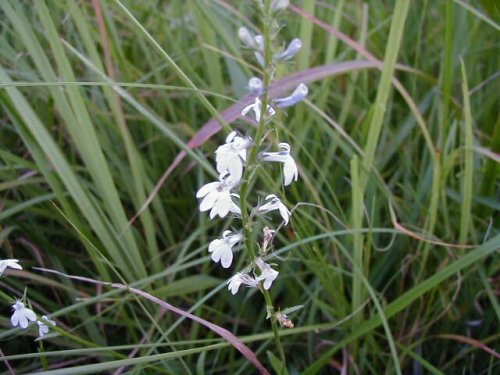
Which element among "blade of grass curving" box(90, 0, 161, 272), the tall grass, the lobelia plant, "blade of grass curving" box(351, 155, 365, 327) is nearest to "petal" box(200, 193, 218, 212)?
the lobelia plant

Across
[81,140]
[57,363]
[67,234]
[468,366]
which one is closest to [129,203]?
[67,234]

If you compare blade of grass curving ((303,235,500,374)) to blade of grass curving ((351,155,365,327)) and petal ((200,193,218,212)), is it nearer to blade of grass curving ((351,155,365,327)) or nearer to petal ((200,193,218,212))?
blade of grass curving ((351,155,365,327))

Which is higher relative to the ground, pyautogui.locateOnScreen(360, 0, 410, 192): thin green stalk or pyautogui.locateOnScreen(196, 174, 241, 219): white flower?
pyautogui.locateOnScreen(196, 174, 241, 219): white flower

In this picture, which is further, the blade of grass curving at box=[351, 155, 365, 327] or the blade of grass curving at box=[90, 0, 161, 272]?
the blade of grass curving at box=[90, 0, 161, 272]

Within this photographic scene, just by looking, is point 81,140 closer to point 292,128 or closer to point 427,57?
point 292,128

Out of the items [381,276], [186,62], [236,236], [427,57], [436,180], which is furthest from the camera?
[427,57]

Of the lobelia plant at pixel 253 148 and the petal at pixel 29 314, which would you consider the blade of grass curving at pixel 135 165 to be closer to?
the petal at pixel 29 314

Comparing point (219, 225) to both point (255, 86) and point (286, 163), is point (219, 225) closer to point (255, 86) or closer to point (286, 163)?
point (286, 163)

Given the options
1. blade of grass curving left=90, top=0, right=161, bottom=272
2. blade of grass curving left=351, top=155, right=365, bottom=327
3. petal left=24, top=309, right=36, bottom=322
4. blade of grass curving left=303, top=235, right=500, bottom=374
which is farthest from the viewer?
blade of grass curving left=90, top=0, right=161, bottom=272
